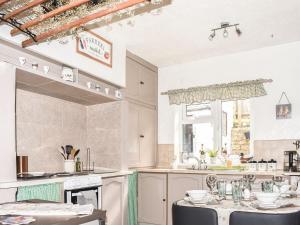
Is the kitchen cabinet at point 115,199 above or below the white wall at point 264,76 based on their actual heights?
below

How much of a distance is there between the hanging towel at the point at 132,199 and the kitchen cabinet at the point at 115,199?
0.15 metres

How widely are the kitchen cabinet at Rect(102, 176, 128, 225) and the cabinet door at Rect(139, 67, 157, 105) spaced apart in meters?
1.50

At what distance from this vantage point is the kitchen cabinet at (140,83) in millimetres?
4723

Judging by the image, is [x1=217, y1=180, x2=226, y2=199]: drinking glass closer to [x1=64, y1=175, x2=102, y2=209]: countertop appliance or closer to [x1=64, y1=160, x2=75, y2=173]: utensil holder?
[x1=64, y1=175, x2=102, y2=209]: countertop appliance

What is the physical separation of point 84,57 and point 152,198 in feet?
7.54

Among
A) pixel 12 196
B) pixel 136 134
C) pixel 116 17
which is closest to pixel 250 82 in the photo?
pixel 136 134

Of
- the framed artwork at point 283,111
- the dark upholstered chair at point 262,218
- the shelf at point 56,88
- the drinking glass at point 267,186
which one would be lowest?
the dark upholstered chair at point 262,218

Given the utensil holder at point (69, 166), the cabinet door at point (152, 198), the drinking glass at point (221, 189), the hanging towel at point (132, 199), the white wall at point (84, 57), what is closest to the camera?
the drinking glass at point (221, 189)

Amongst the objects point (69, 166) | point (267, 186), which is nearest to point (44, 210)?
point (267, 186)

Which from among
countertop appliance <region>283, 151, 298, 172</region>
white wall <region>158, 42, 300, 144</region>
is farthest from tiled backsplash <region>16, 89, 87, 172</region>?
countertop appliance <region>283, 151, 298, 172</region>

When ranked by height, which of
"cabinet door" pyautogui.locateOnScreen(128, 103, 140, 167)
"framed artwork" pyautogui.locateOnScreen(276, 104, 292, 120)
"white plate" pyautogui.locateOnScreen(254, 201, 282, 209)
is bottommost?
"white plate" pyautogui.locateOnScreen(254, 201, 282, 209)

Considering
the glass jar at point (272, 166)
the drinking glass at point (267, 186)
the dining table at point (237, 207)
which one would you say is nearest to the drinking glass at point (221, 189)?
the dining table at point (237, 207)

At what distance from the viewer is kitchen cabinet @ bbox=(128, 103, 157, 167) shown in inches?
187

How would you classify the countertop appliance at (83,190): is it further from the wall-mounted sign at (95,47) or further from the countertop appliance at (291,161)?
the countertop appliance at (291,161)
